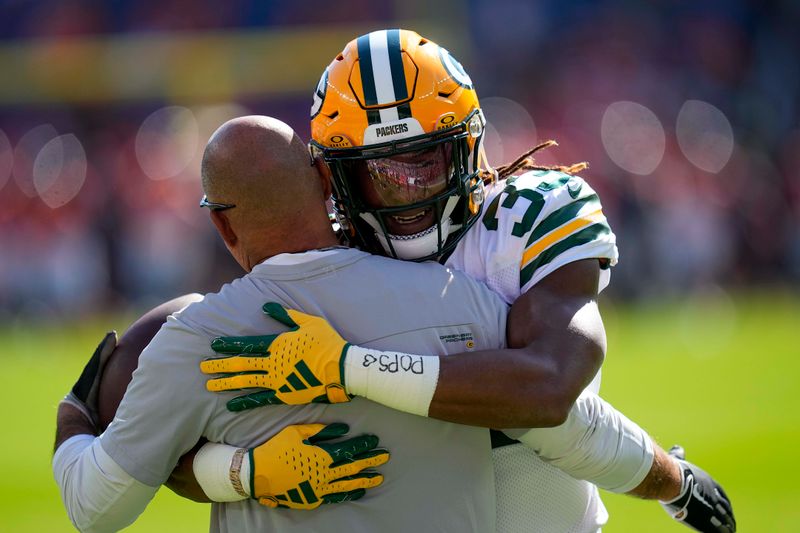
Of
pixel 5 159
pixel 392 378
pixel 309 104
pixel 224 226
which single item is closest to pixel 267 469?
pixel 392 378

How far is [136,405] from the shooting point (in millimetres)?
2484

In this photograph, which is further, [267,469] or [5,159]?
[5,159]

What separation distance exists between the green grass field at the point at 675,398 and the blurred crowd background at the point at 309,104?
121 centimetres

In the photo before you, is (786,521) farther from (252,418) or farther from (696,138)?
(696,138)

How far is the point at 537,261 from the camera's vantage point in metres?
2.79

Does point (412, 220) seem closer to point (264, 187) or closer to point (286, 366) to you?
point (264, 187)

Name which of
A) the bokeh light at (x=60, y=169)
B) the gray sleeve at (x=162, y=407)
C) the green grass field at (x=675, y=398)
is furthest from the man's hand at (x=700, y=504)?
the bokeh light at (x=60, y=169)

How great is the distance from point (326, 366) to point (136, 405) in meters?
0.45

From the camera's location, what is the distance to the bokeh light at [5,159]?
738 inches

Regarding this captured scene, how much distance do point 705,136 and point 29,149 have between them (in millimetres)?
11680

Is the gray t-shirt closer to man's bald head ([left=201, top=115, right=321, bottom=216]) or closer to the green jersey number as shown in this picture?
man's bald head ([left=201, top=115, right=321, bottom=216])

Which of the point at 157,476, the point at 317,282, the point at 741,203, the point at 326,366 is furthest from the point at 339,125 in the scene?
the point at 741,203

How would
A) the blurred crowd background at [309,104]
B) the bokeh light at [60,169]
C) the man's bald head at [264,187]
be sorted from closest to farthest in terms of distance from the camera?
the man's bald head at [264,187] < the blurred crowd background at [309,104] < the bokeh light at [60,169]

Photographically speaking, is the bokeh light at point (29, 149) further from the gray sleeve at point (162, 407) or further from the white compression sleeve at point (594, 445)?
the white compression sleeve at point (594, 445)
